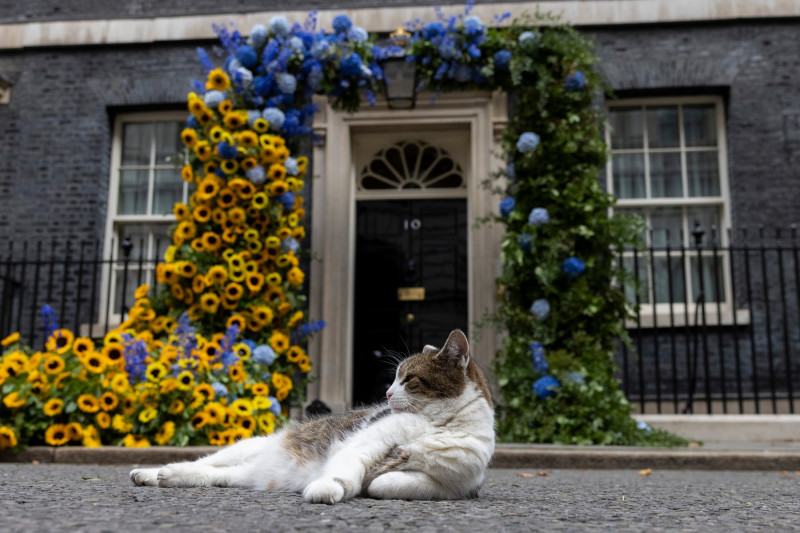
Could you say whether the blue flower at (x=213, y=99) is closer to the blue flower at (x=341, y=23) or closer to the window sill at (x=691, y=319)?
the blue flower at (x=341, y=23)

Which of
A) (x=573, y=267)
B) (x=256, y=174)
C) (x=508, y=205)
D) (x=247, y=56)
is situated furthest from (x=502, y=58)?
(x=256, y=174)

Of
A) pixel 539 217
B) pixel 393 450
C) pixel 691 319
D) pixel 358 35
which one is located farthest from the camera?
pixel 691 319

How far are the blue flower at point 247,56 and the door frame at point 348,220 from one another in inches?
48.1

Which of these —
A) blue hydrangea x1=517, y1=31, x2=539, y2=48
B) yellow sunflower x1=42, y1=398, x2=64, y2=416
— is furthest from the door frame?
yellow sunflower x1=42, y1=398, x2=64, y2=416

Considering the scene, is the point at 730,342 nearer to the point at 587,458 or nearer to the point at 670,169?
the point at 670,169

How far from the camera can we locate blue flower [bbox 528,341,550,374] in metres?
6.49

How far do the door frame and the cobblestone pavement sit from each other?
Result: 493cm

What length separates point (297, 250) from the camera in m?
7.58

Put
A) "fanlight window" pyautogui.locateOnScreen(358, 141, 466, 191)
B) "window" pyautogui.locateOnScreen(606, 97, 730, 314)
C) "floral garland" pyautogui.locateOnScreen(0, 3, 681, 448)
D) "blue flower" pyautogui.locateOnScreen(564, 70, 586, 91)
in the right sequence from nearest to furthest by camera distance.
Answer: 1. "floral garland" pyautogui.locateOnScreen(0, 3, 681, 448)
2. "blue flower" pyautogui.locateOnScreen(564, 70, 586, 91)
3. "window" pyautogui.locateOnScreen(606, 97, 730, 314)
4. "fanlight window" pyautogui.locateOnScreen(358, 141, 466, 191)

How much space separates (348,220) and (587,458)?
14.6ft

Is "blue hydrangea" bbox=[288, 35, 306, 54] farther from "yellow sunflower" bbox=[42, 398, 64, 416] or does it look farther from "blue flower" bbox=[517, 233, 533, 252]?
"yellow sunflower" bbox=[42, 398, 64, 416]

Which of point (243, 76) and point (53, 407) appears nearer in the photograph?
point (53, 407)

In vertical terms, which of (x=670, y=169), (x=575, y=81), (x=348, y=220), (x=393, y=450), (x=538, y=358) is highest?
(x=575, y=81)

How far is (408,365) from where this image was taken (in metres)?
2.84
